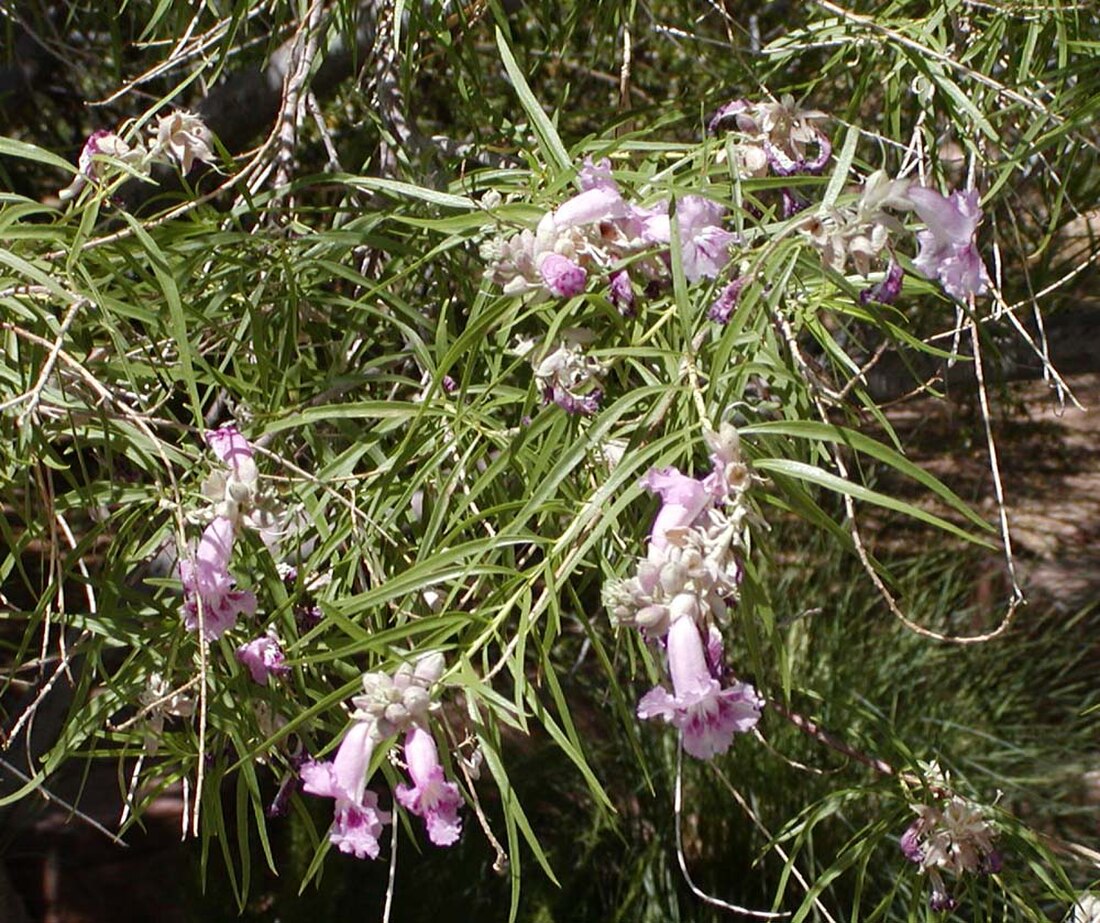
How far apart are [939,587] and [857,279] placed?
299 centimetres

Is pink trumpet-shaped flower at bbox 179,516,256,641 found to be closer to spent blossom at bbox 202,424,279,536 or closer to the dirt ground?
spent blossom at bbox 202,424,279,536

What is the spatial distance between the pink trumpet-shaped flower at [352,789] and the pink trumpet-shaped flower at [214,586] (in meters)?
0.13

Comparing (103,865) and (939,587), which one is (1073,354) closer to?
(939,587)

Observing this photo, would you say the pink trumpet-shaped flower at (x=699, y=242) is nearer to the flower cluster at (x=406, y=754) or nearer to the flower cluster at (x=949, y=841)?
the flower cluster at (x=406, y=754)

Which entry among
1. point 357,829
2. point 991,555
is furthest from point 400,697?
point 991,555

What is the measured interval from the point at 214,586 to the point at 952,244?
0.58 m

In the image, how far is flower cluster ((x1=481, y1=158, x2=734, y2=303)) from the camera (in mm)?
994

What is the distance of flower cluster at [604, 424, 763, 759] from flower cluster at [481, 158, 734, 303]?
7.7 inches

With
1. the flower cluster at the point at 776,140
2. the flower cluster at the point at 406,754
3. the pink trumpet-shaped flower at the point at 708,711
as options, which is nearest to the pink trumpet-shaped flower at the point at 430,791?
the flower cluster at the point at 406,754

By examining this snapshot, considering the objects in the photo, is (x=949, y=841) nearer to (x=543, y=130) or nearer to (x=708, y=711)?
(x=708, y=711)

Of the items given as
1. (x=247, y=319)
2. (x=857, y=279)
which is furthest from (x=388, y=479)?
(x=857, y=279)

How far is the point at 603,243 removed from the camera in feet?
3.32

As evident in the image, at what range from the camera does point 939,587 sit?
3.97 metres

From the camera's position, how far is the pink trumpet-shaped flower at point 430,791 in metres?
0.91
